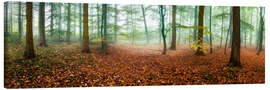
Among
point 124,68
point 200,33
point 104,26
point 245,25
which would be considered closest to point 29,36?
point 104,26

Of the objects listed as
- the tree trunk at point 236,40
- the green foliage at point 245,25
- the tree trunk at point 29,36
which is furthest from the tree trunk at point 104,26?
the green foliage at point 245,25

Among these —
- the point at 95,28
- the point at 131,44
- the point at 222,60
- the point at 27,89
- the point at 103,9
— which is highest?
the point at 103,9

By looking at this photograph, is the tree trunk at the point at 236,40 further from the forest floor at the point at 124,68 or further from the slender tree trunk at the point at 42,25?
the slender tree trunk at the point at 42,25

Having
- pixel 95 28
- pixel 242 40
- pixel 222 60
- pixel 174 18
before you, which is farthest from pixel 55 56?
pixel 242 40

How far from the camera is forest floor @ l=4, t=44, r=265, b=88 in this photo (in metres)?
3.59

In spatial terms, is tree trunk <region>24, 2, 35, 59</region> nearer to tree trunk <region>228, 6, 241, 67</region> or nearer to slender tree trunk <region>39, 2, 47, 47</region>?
slender tree trunk <region>39, 2, 47, 47</region>

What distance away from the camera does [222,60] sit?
4355 mm

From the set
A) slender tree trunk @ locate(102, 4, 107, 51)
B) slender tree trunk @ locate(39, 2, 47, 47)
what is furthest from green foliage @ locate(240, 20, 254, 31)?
slender tree trunk @ locate(39, 2, 47, 47)

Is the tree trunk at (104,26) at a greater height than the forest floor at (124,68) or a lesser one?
greater

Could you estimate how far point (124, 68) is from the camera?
4105mm

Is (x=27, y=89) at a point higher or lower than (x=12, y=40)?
lower

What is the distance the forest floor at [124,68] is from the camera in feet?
11.8
